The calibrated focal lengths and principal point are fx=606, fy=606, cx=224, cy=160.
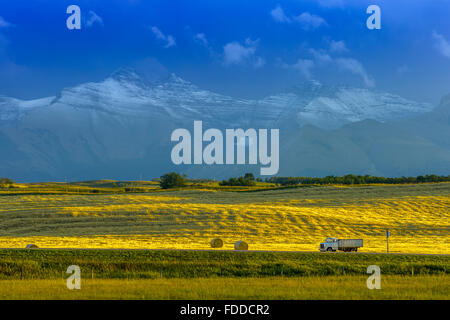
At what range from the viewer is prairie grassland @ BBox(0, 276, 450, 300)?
112 feet

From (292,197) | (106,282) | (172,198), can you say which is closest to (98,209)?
(172,198)

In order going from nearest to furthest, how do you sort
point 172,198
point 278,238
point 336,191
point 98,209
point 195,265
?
point 195,265
point 278,238
point 98,209
point 172,198
point 336,191

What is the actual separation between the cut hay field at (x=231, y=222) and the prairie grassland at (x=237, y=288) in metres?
15.2

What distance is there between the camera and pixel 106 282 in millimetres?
41375

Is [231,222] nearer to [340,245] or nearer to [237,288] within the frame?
[340,245]

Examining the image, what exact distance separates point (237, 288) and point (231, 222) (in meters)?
46.3

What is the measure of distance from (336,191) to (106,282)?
9450 centimetres

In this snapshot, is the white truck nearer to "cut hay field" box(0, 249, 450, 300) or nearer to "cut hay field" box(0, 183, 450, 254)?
"cut hay field" box(0, 249, 450, 300)

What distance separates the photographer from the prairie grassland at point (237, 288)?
112ft

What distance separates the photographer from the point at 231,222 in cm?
8431

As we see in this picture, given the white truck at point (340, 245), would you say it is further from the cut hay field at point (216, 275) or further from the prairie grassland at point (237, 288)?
the prairie grassland at point (237, 288)

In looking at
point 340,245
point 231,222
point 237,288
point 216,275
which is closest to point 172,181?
point 231,222

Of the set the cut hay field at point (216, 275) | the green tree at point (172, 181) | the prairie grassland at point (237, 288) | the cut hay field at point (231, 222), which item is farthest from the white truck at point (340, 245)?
the green tree at point (172, 181)
